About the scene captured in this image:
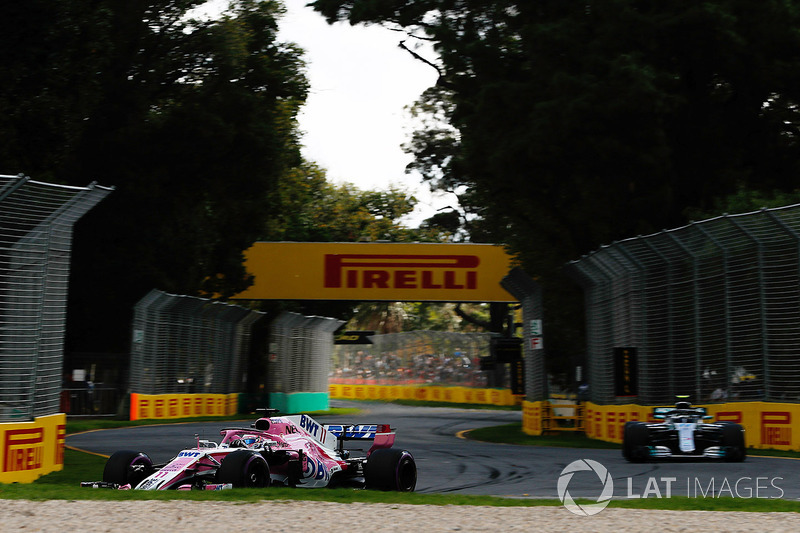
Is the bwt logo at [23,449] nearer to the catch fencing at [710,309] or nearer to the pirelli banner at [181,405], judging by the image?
the catch fencing at [710,309]

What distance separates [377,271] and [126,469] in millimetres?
23995

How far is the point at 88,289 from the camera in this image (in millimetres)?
27547

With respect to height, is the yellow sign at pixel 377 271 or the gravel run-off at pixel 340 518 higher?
the yellow sign at pixel 377 271

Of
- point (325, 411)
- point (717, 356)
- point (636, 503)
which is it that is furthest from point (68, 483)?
point (325, 411)

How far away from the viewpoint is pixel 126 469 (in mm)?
10219

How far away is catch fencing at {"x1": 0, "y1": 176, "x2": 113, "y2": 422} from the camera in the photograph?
11344 mm

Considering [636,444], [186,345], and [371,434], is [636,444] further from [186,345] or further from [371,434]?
[186,345]

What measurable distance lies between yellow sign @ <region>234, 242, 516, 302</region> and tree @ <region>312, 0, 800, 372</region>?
25.9 ft

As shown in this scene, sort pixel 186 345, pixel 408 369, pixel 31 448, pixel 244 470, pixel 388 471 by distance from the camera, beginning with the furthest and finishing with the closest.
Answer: pixel 408 369
pixel 186 345
pixel 31 448
pixel 388 471
pixel 244 470

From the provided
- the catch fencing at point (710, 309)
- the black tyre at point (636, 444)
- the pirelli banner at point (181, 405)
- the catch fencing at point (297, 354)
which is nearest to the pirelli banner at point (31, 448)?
the black tyre at point (636, 444)

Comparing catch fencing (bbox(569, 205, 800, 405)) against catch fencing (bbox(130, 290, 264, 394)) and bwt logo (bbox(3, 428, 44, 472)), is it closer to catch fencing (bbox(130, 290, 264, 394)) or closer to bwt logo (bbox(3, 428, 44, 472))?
Result: bwt logo (bbox(3, 428, 44, 472))

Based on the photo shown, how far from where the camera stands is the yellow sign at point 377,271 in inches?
1325

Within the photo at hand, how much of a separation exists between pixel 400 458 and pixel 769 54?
560 inches

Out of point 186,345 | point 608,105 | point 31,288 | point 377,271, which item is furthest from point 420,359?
point 31,288
